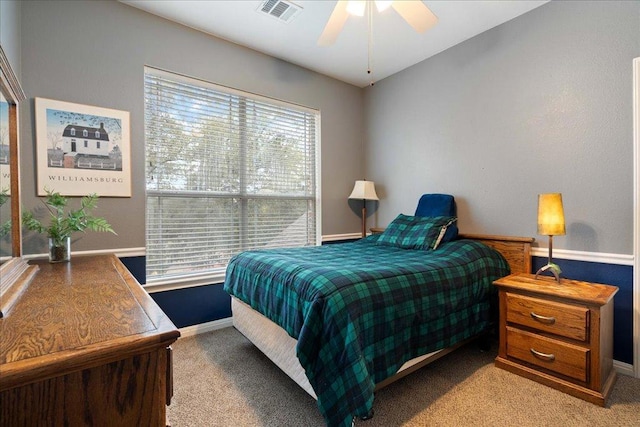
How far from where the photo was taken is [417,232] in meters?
2.84

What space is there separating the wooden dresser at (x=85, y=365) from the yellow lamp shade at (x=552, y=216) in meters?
2.43

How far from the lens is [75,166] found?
227 cm

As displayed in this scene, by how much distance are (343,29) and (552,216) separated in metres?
2.35

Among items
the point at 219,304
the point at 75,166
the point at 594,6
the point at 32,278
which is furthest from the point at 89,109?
the point at 594,6

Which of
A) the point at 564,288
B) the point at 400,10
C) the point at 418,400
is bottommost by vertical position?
the point at 418,400

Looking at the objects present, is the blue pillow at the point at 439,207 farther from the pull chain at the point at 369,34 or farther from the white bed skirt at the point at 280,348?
the pull chain at the point at 369,34

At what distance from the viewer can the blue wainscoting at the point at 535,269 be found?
2.11 metres

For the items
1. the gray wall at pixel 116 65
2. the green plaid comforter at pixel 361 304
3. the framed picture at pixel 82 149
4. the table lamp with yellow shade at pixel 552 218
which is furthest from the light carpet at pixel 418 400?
the framed picture at pixel 82 149

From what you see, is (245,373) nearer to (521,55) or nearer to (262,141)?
(262,141)

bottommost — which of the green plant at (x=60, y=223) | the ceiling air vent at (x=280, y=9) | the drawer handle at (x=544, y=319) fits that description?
the drawer handle at (x=544, y=319)

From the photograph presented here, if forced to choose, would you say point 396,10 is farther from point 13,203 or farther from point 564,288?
point 13,203

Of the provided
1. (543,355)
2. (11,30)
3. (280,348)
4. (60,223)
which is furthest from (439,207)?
(11,30)

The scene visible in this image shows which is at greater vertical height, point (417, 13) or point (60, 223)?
point (417, 13)

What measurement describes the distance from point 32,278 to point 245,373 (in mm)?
1356
